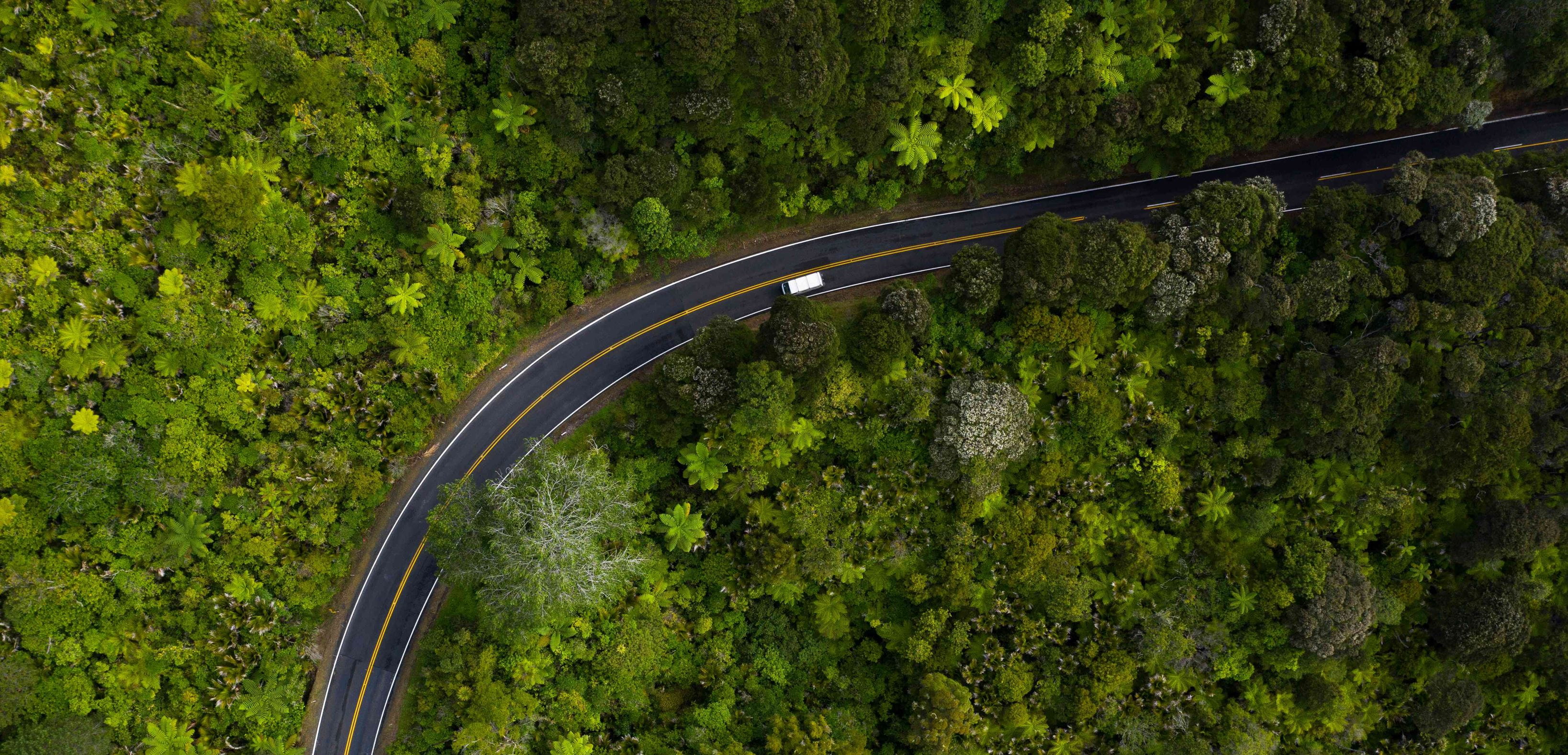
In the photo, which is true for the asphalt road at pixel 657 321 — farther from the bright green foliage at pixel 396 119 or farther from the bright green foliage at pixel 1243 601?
the bright green foliage at pixel 1243 601

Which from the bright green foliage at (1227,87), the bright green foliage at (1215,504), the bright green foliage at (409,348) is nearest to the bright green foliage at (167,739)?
the bright green foliage at (409,348)

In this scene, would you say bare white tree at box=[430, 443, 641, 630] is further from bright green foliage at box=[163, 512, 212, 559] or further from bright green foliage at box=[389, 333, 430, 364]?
bright green foliage at box=[163, 512, 212, 559]

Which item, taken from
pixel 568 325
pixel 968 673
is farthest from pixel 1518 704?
pixel 568 325

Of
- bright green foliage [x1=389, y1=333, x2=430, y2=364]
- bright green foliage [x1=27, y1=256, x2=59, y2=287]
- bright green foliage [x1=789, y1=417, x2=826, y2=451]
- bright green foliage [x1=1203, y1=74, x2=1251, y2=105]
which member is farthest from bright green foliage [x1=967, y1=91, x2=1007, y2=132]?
bright green foliage [x1=27, y1=256, x2=59, y2=287]

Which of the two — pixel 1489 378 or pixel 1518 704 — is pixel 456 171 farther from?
pixel 1518 704

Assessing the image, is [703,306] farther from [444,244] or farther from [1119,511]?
[1119,511]

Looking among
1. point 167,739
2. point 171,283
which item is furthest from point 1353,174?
point 167,739
